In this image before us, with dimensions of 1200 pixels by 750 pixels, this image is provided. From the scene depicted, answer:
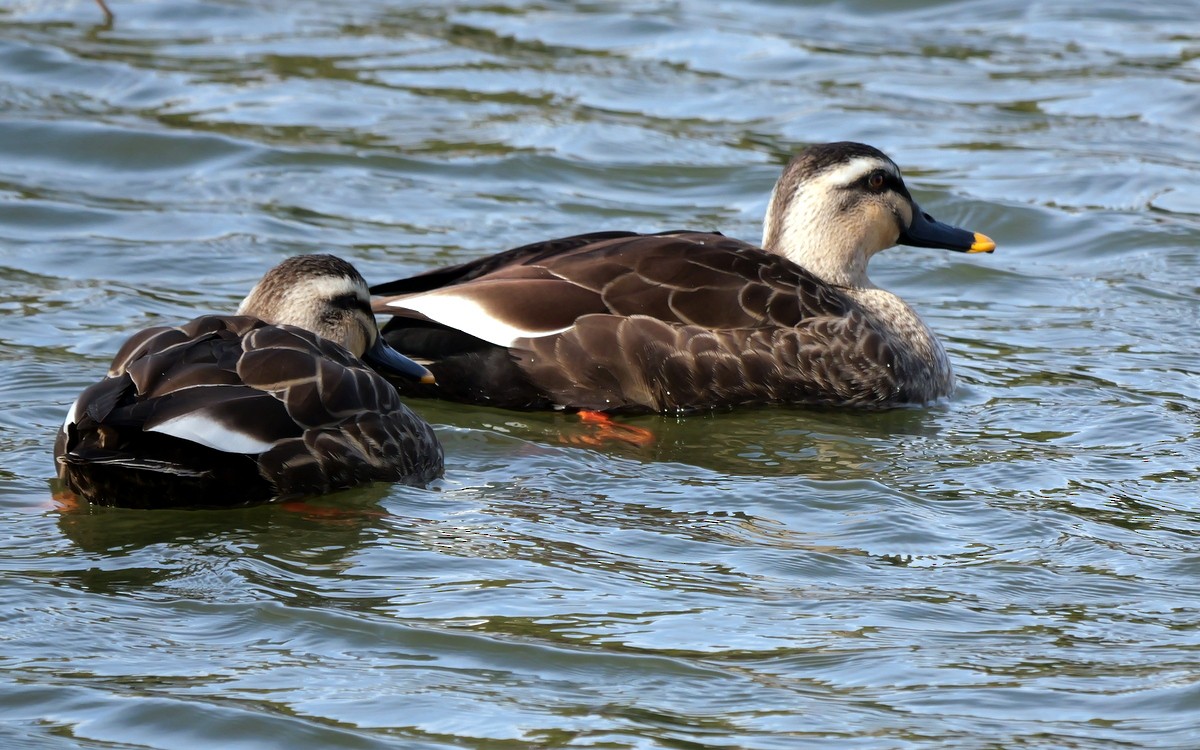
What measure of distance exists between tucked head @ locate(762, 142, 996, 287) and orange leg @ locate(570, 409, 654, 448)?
1.69 m

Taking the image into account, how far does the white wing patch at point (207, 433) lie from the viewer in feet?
22.2

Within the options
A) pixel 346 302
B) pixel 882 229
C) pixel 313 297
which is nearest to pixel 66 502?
pixel 313 297

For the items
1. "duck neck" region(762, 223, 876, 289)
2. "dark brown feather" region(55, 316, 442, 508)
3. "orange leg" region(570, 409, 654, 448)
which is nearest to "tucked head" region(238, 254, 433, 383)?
"dark brown feather" region(55, 316, 442, 508)

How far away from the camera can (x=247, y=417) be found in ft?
23.2

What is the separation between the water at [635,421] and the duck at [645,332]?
17cm

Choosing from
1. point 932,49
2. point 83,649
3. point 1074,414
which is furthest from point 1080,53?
point 83,649

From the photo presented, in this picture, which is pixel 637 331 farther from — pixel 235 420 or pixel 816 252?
pixel 235 420

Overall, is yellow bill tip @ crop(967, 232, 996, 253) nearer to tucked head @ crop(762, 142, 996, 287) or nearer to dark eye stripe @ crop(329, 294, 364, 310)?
tucked head @ crop(762, 142, 996, 287)

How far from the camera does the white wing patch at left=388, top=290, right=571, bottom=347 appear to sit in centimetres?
899

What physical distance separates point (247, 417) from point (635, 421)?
102 inches

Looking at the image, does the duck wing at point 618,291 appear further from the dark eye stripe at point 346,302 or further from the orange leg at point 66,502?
the orange leg at point 66,502

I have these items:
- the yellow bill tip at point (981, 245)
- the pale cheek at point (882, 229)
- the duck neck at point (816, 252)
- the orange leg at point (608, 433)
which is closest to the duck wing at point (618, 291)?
the orange leg at point (608, 433)

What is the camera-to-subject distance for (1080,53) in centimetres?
1664

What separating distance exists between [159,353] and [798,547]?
8.13 feet
